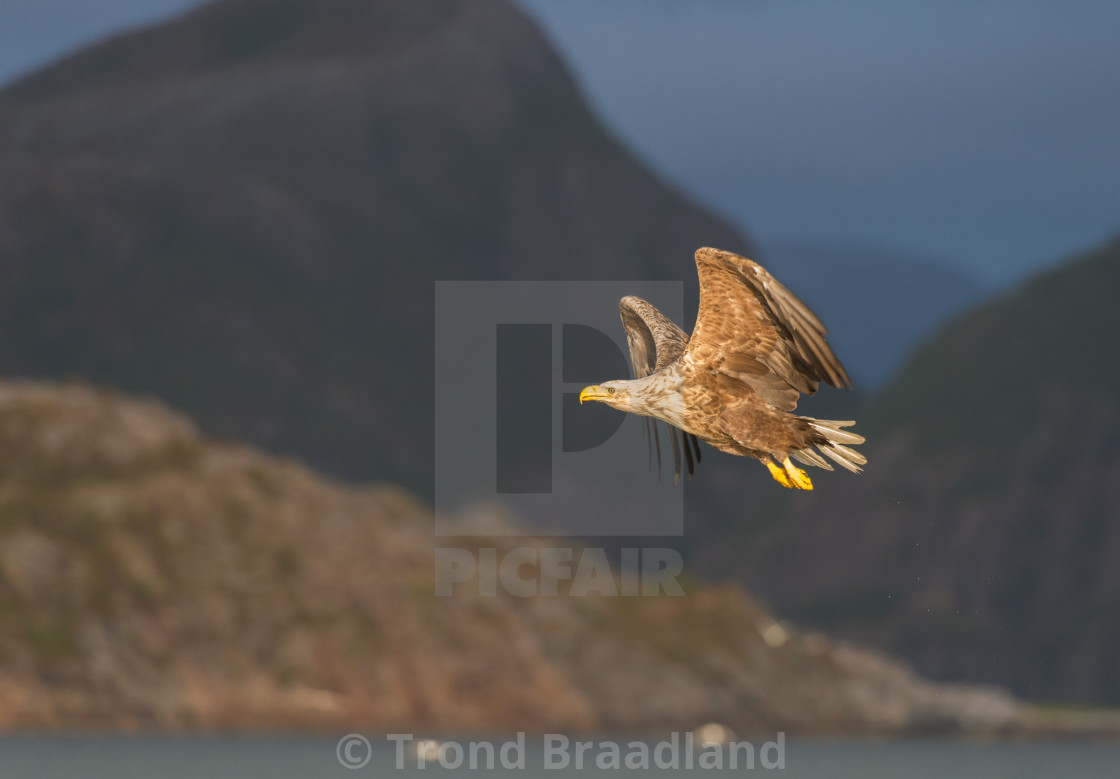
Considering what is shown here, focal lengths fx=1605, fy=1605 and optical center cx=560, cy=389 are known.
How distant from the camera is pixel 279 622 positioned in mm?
91188

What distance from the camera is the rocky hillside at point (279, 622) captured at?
85.6 m

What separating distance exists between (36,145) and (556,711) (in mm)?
123600

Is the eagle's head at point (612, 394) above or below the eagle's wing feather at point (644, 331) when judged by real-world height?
below

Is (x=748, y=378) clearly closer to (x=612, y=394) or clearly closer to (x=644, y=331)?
(x=612, y=394)

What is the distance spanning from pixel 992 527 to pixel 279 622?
96907 mm

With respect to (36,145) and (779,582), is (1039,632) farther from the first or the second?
(36,145)

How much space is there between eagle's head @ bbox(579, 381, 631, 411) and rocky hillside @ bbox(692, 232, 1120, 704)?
14898 centimetres

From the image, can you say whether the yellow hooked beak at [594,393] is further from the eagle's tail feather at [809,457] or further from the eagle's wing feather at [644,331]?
the eagle's wing feather at [644,331]

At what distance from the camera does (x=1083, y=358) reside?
563 feet

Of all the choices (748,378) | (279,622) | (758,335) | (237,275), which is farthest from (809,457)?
(237,275)

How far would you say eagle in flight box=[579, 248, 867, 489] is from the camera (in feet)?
48.6

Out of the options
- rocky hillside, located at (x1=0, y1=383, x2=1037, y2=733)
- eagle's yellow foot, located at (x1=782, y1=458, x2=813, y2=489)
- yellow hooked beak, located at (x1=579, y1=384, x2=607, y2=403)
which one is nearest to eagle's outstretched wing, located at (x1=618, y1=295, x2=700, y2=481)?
yellow hooked beak, located at (x1=579, y1=384, x2=607, y2=403)

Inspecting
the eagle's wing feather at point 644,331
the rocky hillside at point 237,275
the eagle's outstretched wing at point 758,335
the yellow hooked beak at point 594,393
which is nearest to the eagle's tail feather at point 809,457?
the eagle's outstretched wing at point 758,335

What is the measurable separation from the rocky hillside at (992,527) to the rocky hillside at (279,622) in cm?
5333
